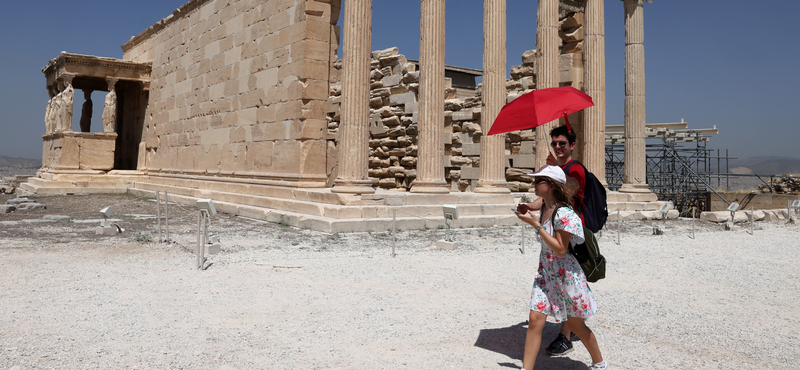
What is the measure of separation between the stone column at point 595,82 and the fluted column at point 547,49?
1.82 m

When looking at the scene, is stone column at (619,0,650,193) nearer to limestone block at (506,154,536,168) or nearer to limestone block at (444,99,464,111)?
limestone block at (506,154,536,168)

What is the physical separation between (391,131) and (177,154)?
25.1 ft

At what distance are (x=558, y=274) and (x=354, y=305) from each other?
92.1 inches

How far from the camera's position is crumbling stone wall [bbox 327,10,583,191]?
1705cm

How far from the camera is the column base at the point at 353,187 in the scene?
11508 mm

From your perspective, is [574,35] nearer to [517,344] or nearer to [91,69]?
[517,344]

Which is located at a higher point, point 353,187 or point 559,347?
point 353,187

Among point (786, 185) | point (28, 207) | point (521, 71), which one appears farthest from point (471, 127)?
point (786, 185)

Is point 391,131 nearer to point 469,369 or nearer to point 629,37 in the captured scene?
point 629,37

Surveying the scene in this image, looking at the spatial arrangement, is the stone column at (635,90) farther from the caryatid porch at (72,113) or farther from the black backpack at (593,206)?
the caryatid porch at (72,113)

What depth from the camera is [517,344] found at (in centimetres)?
418

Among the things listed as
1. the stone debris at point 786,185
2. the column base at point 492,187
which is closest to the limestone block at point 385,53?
the column base at point 492,187

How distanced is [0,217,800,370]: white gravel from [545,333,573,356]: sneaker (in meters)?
0.06

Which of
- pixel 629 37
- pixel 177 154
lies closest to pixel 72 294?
pixel 177 154
